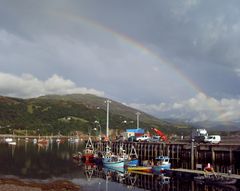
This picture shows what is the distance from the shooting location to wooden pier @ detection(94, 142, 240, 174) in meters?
70.4

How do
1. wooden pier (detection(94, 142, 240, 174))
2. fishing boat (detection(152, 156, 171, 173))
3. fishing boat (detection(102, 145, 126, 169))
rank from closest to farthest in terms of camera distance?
wooden pier (detection(94, 142, 240, 174)), fishing boat (detection(152, 156, 171, 173)), fishing boat (detection(102, 145, 126, 169))

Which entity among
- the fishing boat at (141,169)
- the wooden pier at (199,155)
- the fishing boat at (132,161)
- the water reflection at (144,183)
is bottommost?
the water reflection at (144,183)

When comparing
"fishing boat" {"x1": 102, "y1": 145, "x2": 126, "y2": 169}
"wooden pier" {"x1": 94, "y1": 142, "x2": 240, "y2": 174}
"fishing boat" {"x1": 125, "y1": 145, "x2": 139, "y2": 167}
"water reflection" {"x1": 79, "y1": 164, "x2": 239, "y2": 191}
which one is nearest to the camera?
"water reflection" {"x1": 79, "y1": 164, "x2": 239, "y2": 191}

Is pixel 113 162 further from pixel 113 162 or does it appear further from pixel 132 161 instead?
→ pixel 132 161

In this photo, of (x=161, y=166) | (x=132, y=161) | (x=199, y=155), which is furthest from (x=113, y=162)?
(x=199, y=155)

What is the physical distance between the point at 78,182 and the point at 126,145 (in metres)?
44.3

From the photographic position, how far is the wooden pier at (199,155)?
7044cm

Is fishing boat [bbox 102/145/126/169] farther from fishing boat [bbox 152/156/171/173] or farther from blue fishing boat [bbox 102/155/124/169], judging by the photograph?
fishing boat [bbox 152/156/171/173]

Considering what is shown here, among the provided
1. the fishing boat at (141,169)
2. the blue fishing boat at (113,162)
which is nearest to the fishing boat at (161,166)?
the fishing boat at (141,169)

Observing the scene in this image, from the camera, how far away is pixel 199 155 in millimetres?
78875

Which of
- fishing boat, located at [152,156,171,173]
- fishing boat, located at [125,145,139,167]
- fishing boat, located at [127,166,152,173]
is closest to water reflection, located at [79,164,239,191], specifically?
fishing boat, located at [152,156,171,173]

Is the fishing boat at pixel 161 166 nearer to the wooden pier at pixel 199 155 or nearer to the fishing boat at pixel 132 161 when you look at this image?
the wooden pier at pixel 199 155

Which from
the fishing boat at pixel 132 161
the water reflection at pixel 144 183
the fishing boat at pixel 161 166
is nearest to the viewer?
the water reflection at pixel 144 183

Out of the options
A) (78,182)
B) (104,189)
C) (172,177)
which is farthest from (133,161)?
(104,189)
